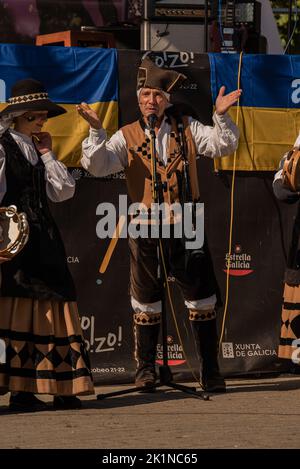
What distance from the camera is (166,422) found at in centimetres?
779

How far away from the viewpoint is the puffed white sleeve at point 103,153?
337 inches

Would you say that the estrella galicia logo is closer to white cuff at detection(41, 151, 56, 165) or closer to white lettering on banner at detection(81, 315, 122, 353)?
white lettering on banner at detection(81, 315, 122, 353)

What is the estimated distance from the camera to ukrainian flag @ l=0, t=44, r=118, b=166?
912 centimetres

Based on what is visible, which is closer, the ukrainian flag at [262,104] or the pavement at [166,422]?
the pavement at [166,422]

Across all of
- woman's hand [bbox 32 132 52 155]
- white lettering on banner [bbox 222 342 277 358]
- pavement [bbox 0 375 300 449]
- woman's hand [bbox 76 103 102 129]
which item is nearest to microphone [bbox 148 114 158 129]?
woman's hand [bbox 76 103 102 129]

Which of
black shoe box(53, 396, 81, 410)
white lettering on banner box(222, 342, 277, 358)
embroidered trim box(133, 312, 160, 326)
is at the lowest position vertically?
white lettering on banner box(222, 342, 277, 358)

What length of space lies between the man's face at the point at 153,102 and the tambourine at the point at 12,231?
4.10 feet

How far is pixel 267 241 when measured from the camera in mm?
9766

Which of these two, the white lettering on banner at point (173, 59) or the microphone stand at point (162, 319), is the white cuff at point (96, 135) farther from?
the white lettering on banner at point (173, 59)

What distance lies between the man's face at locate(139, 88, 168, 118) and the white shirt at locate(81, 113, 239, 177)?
102 millimetres

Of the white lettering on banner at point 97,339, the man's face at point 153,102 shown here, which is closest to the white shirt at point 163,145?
the man's face at point 153,102

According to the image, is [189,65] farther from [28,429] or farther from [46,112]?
[28,429]

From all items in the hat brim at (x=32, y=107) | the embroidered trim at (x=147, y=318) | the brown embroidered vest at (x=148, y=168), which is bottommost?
the embroidered trim at (x=147, y=318)
